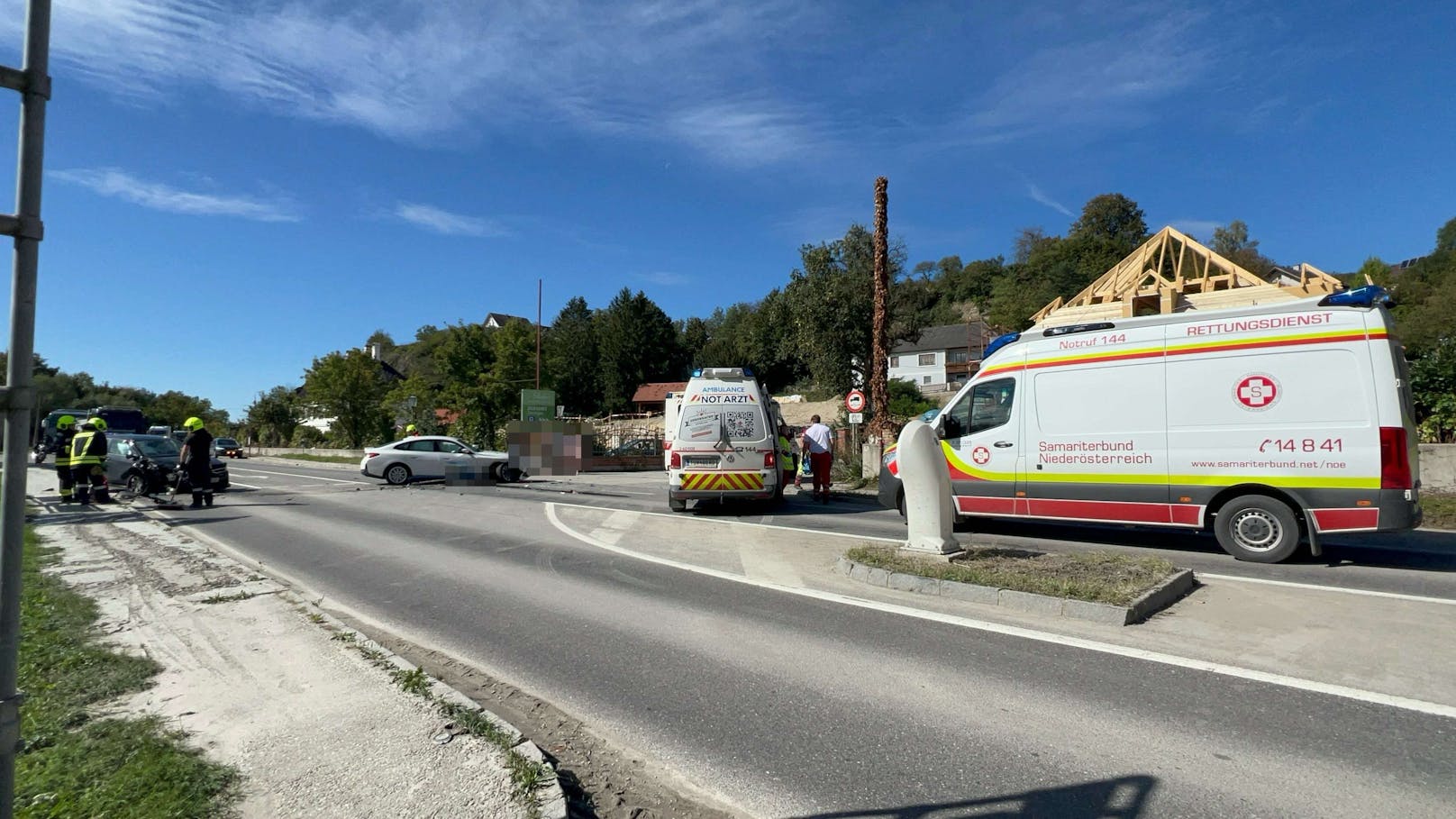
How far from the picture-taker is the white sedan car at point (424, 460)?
21984 mm

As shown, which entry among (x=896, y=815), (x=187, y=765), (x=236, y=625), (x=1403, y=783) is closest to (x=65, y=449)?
(x=236, y=625)

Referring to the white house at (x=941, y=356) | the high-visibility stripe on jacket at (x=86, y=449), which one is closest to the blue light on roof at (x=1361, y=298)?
the high-visibility stripe on jacket at (x=86, y=449)

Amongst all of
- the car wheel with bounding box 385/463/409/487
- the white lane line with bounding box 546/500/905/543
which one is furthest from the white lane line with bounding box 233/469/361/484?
the white lane line with bounding box 546/500/905/543

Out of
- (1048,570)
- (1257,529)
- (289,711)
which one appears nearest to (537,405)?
(1048,570)

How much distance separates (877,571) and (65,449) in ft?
63.4

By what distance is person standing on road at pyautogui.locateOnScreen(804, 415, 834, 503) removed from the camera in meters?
15.8

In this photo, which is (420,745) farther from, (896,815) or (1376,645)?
(1376,645)

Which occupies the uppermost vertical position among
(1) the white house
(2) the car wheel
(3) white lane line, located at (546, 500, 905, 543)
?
(1) the white house

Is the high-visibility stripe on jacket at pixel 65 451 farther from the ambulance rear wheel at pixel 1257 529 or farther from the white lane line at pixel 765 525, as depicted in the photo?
the ambulance rear wheel at pixel 1257 529

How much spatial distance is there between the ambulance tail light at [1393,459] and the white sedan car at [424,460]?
19.8 metres

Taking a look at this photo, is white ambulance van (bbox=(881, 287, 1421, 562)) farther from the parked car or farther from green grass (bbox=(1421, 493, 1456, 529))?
the parked car

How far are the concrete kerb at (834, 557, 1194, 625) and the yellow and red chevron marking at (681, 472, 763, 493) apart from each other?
5878mm

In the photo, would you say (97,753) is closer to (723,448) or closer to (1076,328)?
(1076,328)

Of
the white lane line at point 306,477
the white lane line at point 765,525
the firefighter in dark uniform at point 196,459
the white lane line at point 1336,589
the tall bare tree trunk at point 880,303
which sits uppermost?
the tall bare tree trunk at point 880,303
